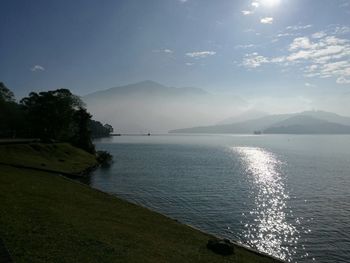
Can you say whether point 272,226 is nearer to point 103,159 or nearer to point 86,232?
point 86,232

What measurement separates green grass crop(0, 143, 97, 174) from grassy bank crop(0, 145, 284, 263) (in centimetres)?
2772

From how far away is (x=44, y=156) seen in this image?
3253 inches

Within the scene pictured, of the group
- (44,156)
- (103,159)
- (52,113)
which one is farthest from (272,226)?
(52,113)

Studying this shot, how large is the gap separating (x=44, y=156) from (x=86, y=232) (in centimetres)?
6266

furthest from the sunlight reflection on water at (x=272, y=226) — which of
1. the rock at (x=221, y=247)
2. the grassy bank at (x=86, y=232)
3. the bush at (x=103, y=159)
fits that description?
the bush at (x=103, y=159)

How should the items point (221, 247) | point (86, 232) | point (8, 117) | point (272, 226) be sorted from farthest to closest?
point (8, 117)
point (272, 226)
point (221, 247)
point (86, 232)

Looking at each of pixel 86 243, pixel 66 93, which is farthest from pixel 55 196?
pixel 66 93

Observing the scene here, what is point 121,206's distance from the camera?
4059 centimetres

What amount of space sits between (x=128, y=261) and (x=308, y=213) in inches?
1451

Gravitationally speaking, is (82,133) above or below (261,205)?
above

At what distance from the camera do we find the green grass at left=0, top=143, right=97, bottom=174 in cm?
6712

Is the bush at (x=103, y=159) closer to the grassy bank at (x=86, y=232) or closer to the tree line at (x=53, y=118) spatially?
the tree line at (x=53, y=118)

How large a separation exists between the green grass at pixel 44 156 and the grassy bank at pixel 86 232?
27.7 metres

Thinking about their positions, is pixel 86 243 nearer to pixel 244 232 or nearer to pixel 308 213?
pixel 244 232
